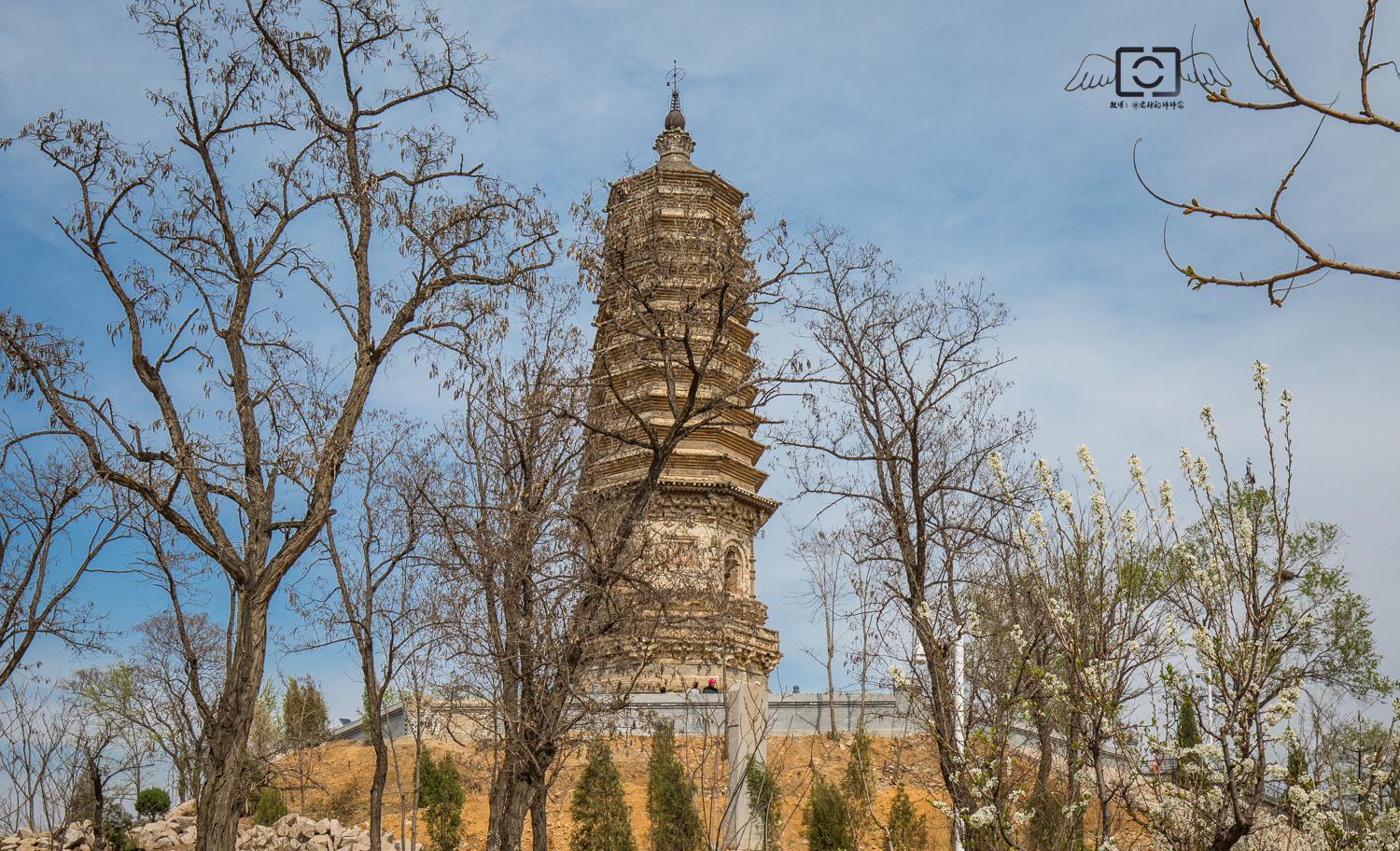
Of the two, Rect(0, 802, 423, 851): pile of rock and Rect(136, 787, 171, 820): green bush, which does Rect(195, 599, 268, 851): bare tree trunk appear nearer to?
Rect(0, 802, 423, 851): pile of rock

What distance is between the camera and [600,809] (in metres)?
23.5

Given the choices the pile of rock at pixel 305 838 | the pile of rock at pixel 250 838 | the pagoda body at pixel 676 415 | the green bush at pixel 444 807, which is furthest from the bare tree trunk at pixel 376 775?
the pagoda body at pixel 676 415

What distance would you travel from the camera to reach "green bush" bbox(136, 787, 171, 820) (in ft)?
91.0

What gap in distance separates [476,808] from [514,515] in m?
14.7

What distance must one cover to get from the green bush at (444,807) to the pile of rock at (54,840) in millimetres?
5958

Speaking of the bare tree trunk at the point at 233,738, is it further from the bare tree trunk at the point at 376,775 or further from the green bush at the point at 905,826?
the green bush at the point at 905,826

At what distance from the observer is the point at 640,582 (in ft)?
46.2

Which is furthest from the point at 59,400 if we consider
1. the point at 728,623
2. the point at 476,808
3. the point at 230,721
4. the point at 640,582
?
the point at 728,623

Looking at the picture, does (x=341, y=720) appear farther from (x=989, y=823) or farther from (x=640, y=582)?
(x=989, y=823)

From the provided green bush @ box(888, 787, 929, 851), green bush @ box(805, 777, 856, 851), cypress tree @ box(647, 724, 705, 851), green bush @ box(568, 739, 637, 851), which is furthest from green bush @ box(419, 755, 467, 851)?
green bush @ box(888, 787, 929, 851)

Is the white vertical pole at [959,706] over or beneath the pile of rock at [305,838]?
over

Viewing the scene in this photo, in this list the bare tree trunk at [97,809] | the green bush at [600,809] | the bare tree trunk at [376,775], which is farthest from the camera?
the green bush at [600,809]

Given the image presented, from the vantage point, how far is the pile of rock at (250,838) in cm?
2173

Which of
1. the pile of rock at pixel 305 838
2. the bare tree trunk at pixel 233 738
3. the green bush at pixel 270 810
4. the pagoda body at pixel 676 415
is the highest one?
the pagoda body at pixel 676 415
